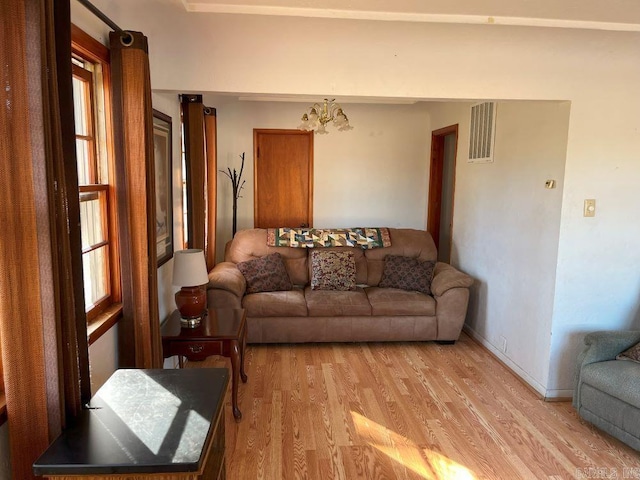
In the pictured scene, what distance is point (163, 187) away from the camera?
2889mm

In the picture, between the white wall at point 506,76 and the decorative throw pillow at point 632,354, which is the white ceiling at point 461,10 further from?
the decorative throw pillow at point 632,354

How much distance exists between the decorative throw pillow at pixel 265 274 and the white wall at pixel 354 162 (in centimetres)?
124

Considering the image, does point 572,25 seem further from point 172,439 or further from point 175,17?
point 172,439

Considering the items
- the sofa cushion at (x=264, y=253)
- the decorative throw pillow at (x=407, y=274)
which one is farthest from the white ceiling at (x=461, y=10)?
the sofa cushion at (x=264, y=253)

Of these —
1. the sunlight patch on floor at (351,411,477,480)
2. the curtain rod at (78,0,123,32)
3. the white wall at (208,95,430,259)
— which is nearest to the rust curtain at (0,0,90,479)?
the curtain rod at (78,0,123,32)

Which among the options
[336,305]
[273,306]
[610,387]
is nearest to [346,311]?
[336,305]

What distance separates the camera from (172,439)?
1.28 meters

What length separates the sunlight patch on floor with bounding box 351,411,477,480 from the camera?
2283mm

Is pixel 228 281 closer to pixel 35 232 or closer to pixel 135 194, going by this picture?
pixel 135 194

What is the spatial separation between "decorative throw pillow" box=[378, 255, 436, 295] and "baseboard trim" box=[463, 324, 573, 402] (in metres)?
0.67

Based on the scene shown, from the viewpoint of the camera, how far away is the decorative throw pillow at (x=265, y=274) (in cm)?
407

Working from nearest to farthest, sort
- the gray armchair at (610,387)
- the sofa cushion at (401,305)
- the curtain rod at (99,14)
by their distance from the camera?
the curtain rod at (99,14), the gray armchair at (610,387), the sofa cushion at (401,305)

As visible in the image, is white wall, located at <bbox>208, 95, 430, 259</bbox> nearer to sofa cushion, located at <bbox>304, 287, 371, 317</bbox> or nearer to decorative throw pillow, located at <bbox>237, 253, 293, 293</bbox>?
decorative throw pillow, located at <bbox>237, 253, 293, 293</bbox>

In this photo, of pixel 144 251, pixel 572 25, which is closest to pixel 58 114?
pixel 144 251
